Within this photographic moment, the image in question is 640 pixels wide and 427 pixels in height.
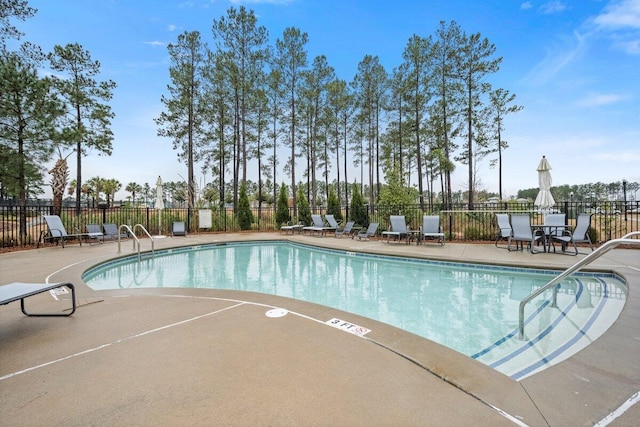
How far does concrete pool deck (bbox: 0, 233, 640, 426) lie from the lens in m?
1.58

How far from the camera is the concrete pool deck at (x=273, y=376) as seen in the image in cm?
158

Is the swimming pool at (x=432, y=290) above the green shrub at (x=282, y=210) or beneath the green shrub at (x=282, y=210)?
beneath

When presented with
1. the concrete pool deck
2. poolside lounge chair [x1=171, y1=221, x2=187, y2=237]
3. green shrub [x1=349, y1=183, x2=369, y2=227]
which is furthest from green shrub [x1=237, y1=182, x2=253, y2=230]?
the concrete pool deck

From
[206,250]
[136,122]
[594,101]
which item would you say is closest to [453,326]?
[206,250]

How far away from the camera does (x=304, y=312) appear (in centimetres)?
327

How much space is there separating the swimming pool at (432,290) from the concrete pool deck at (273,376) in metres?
0.48

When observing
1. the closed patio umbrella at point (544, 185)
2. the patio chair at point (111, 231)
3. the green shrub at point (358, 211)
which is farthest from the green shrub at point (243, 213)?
the closed patio umbrella at point (544, 185)

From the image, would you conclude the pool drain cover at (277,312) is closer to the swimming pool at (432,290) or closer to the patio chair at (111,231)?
the swimming pool at (432,290)

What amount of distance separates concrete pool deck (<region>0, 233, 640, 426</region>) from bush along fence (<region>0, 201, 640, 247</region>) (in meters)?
7.82

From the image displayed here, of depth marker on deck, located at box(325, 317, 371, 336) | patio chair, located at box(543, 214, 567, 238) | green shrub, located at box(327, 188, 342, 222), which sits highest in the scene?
green shrub, located at box(327, 188, 342, 222)

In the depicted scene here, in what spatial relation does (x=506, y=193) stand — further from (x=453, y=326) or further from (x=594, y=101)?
(x=453, y=326)

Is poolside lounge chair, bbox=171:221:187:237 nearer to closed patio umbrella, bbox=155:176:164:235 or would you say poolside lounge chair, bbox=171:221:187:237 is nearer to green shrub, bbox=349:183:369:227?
closed patio umbrella, bbox=155:176:164:235

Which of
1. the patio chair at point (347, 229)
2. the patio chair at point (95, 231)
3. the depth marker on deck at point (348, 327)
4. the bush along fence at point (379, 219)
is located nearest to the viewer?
the depth marker on deck at point (348, 327)

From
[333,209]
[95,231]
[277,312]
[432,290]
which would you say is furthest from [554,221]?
[95,231]
